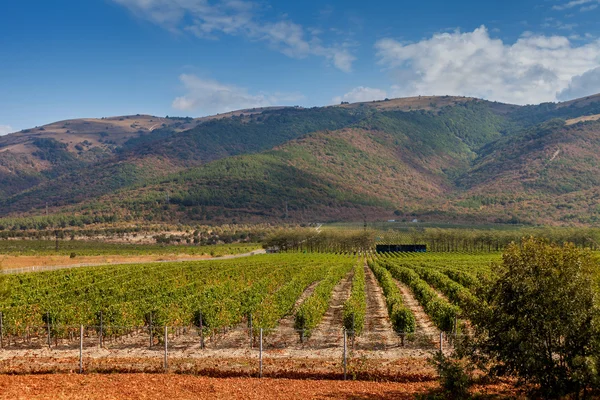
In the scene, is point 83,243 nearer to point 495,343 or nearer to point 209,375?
point 209,375

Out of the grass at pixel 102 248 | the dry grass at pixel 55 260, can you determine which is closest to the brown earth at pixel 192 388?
the dry grass at pixel 55 260

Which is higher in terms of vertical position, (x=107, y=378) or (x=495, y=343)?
(x=495, y=343)

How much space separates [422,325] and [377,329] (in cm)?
429

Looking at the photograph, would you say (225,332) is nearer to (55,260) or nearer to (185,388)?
(185,388)

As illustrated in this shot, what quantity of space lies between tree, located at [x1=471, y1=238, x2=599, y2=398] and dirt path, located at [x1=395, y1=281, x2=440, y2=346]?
14.4 metres

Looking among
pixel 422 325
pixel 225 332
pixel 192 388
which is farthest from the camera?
pixel 422 325

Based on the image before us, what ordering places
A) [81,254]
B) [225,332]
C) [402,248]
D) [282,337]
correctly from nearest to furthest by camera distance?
[282,337] → [225,332] → [81,254] → [402,248]

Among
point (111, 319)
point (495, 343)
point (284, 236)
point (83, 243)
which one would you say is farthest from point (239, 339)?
point (83, 243)

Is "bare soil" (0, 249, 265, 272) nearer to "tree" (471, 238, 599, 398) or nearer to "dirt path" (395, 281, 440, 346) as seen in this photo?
"dirt path" (395, 281, 440, 346)

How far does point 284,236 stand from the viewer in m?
155

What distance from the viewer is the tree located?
53.2 ft

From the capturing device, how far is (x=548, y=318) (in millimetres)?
16453

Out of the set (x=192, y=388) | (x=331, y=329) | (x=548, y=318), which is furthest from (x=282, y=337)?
(x=548, y=318)

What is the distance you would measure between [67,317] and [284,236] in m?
123
